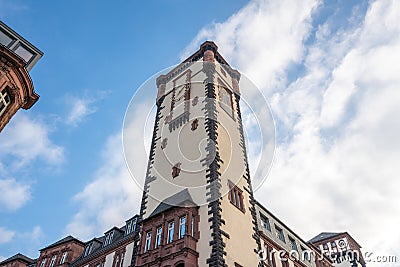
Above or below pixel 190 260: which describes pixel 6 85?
above

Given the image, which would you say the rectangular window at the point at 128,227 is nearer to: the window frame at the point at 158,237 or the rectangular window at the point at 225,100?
the window frame at the point at 158,237

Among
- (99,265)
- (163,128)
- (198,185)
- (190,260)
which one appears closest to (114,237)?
(99,265)

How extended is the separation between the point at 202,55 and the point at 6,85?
2975cm

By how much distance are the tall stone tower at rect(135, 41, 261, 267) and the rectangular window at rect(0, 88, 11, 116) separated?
46.5 ft

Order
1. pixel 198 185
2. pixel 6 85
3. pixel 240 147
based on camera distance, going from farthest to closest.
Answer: pixel 240 147 < pixel 198 185 < pixel 6 85

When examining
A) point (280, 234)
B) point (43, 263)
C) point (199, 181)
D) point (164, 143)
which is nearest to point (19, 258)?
point (43, 263)

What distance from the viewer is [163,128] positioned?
4062 cm

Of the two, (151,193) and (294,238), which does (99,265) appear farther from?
(294,238)

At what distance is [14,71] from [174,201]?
51.0ft

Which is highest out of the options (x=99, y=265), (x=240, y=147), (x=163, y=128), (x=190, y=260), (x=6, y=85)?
(x=163, y=128)

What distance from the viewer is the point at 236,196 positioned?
31.4 meters

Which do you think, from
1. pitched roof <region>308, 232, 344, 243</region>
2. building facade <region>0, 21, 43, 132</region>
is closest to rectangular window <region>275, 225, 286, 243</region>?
pitched roof <region>308, 232, 344, 243</region>

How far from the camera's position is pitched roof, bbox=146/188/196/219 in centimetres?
2855

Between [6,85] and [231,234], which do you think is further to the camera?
[231,234]
